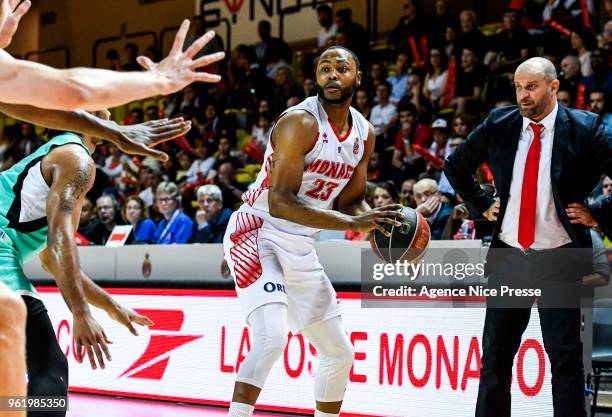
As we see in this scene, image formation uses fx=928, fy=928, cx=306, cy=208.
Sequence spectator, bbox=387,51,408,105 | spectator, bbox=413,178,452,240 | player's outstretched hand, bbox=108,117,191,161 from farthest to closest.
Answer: spectator, bbox=387,51,408,105 → spectator, bbox=413,178,452,240 → player's outstretched hand, bbox=108,117,191,161

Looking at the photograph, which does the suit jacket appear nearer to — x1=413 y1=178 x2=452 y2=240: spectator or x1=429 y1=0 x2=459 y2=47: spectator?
x1=413 y1=178 x2=452 y2=240: spectator

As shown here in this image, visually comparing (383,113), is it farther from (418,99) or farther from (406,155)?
(406,155)

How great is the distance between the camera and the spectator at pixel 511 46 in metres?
11.8

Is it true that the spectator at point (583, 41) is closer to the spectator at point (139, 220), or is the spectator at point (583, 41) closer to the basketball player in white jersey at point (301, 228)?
the spectator at point (139, 220)

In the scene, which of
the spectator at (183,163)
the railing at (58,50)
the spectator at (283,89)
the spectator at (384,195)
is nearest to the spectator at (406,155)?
the spectator at (384,195)

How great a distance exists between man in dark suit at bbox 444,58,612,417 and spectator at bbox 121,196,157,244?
6.79 metres

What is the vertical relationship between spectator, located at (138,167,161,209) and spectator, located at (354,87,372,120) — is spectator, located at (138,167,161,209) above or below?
below

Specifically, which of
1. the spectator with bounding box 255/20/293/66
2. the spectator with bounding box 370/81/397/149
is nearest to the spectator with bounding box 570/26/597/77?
the spectator with bounding box 370/81/397/149

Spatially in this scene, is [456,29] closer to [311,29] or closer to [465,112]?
[465,112]

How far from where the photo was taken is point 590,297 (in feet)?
17.9

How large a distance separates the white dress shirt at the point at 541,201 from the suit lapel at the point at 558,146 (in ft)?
0.09

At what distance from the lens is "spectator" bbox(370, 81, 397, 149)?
1250 centimetres

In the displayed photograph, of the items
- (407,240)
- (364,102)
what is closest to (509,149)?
(407,240)

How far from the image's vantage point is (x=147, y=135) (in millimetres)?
3742
